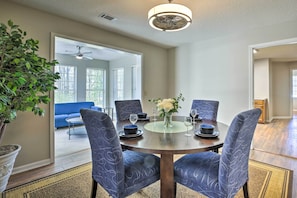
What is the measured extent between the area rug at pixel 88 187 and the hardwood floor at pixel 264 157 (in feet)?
0.42

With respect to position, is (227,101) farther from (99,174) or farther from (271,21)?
(99,174)

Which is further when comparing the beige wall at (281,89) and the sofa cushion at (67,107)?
the beige wall at (281,89)

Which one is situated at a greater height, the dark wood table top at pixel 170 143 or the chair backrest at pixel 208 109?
the chair backrest at pixel 208 109

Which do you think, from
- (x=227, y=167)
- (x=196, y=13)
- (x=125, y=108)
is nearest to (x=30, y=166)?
(x=125, y=108)

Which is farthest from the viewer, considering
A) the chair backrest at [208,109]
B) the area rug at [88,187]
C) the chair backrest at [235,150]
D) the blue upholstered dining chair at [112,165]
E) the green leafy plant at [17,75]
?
the chair backrest at [208,109]

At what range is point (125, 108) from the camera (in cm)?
275

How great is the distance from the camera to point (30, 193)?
6.32ft

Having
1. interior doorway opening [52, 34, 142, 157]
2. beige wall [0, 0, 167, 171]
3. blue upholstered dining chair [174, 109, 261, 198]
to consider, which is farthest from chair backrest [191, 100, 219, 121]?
interior doorway opening [52, 34, 142, 157]

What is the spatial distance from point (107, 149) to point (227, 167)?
2.97ft

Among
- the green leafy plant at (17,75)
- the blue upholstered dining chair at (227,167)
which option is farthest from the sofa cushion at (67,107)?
the blue upholstered dining chair at (227,167)

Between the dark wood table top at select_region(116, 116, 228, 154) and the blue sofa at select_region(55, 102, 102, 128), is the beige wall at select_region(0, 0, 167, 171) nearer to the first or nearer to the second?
the dark wood table top at select_region(116, 116, 228, 154)

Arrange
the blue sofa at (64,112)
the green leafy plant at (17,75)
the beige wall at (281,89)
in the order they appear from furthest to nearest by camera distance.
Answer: the beige wall at (281,89) < the blue sofa at (64,112) < the green leafy plant at (17,75)

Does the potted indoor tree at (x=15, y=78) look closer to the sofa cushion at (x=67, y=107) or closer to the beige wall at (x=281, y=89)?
the sofa cushion at (x=67, y=107)

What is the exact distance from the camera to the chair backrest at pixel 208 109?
8.61 ft
